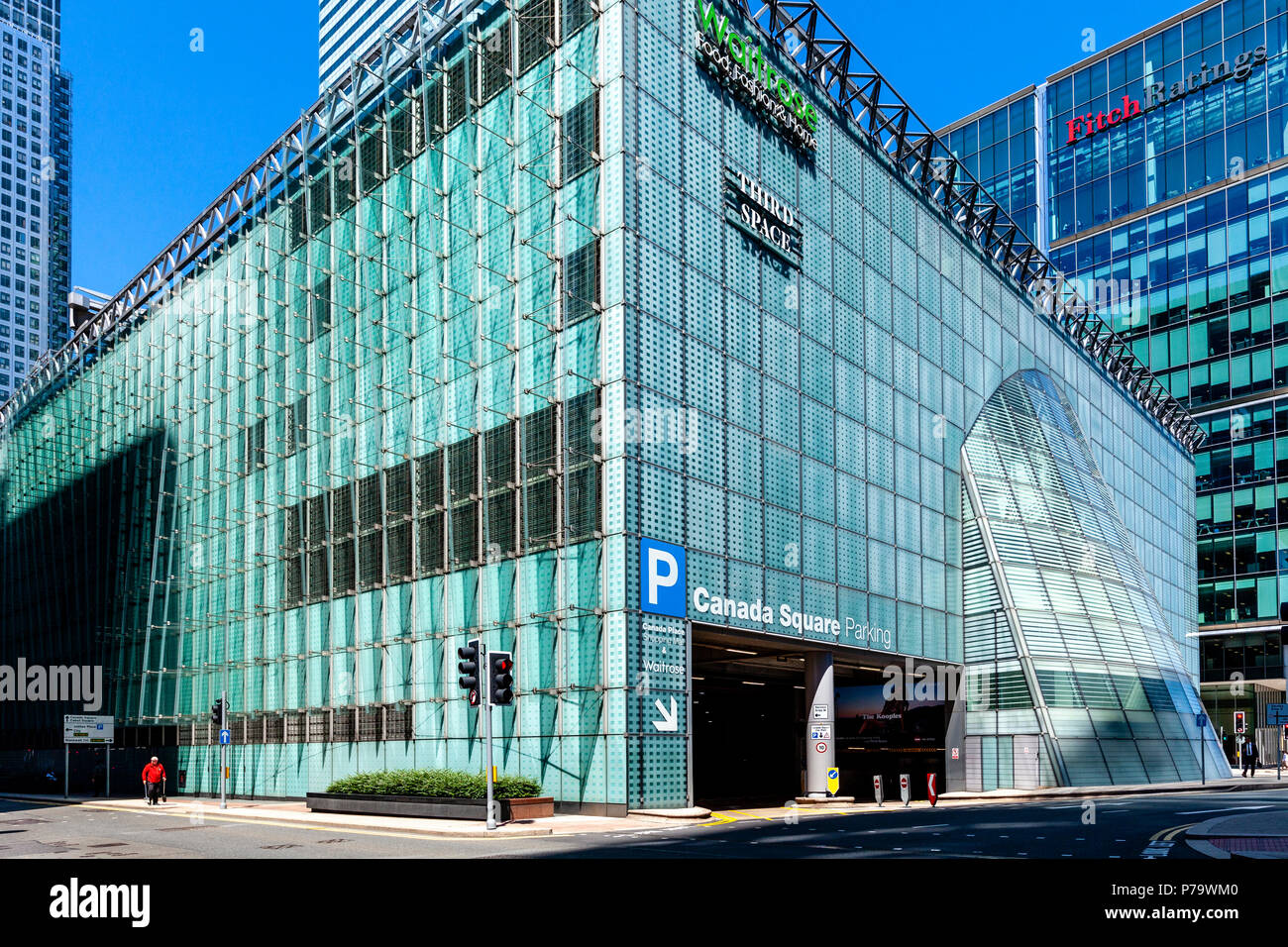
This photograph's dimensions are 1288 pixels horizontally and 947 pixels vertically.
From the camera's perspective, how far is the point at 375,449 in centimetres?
4316

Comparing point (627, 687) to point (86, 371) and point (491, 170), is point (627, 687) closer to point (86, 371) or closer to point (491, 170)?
point (491, 170)

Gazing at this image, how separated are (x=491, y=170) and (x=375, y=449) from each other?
36.9 ft

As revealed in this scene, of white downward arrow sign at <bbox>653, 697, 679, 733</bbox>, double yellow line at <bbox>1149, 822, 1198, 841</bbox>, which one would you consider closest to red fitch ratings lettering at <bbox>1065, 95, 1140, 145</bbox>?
white downward arrow sign at <bbox>653, 697, 679, 733</bbox>

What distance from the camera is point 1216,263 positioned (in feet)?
332

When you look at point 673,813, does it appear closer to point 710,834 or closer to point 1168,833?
point 710,834

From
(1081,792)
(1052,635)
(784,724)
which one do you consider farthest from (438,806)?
(784,724)

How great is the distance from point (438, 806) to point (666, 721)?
22.2 feet

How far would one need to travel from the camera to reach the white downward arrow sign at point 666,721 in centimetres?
3256

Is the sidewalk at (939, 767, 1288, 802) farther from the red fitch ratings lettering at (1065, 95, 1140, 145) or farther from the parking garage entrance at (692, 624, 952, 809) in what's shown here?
the red fitch ratings lettering at (1065, 95, 1140, 145)

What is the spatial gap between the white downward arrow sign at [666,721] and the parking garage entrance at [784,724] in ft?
10.7

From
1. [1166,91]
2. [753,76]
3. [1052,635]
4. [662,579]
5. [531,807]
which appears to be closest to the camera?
[531,807]

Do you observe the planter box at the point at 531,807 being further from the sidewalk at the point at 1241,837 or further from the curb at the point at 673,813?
the sidewalk at the point at 1241,837

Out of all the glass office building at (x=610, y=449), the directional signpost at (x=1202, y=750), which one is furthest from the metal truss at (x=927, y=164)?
the directional signpost at (x=1202, y=750)
